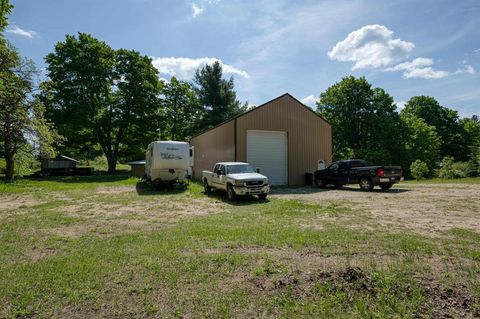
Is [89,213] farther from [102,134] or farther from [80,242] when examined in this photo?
[102,134]

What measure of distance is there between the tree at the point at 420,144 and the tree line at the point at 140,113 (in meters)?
0.15

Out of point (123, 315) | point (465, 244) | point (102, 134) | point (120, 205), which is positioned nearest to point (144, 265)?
point (123, 315)

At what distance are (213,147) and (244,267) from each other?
19685 mm

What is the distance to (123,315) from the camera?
10.4ft

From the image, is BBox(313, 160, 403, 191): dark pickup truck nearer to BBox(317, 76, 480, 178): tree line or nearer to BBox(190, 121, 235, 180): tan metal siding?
BBox(190, 121, 235, 180): tan metal siding

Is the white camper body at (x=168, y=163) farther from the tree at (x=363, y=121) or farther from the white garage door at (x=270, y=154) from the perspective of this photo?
the tree at (x=363, y=121)

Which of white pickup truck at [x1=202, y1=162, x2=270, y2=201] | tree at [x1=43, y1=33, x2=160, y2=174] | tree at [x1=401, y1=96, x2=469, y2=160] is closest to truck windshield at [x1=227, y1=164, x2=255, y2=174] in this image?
white pickup truck at [x1=202, y1=162, x2=270, y2=201]

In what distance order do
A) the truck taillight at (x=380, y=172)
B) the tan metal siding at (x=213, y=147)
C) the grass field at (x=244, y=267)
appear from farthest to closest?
the tan metal siding at (x=213, y=147)
the truck taillight at (x=380, y=172)
the grass field at (x=244, y=267)

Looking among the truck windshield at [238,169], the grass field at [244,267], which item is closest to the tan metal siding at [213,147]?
the truck windshield at [238,169]

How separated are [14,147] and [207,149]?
14684mm

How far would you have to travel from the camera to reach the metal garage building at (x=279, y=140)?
2000 cm

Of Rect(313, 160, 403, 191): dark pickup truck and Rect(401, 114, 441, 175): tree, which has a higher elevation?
Rect(401, 114, 441, 175): tree

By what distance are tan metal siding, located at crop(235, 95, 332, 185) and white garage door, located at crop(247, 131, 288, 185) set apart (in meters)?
0.38

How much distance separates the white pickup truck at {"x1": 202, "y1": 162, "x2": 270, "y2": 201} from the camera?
1266 cm
